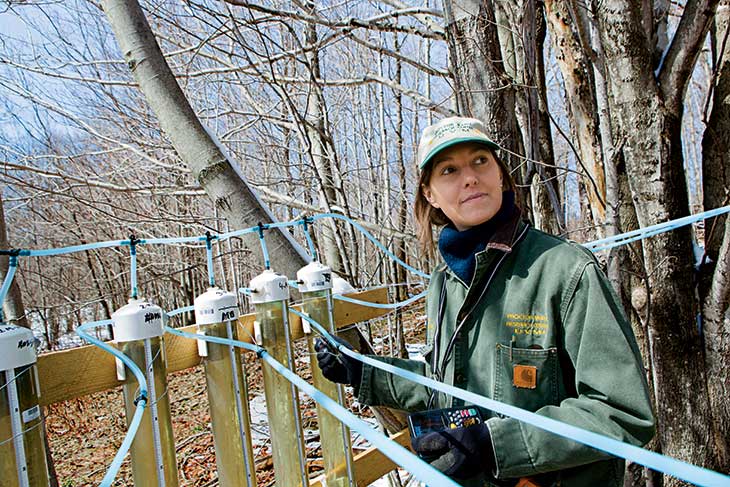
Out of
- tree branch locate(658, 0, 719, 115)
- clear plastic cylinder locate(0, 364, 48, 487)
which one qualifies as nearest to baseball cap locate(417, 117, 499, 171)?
clear plastic cylinder locate(0, 364, 48, 487)

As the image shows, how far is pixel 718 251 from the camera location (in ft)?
8.91

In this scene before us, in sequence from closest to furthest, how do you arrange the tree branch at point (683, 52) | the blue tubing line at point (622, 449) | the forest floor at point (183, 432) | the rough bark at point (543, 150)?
the blue tubing line at point (622, 449) < the tree branch at point (683, 52) < the rough bark at point (543, 150) < the forest floor at point (183, 432)

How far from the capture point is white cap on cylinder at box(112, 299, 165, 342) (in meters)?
1.27

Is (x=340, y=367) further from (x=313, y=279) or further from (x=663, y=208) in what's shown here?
(x=663, y=208)

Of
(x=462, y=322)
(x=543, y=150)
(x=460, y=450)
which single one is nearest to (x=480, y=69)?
(x=543, y=150)

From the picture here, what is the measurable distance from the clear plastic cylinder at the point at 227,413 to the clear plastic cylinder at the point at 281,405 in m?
0.21

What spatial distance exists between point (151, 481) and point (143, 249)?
43.5 ft

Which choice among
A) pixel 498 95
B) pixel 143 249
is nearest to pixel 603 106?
pixel 498 95

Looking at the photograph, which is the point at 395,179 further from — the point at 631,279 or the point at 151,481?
the point at 151,481

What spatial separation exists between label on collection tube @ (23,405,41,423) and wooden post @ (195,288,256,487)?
50cm

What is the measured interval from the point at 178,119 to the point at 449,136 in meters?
1.13

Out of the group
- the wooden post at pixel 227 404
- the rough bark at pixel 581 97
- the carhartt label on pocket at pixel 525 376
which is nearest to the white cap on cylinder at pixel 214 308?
the wooden post at pixel 227 404

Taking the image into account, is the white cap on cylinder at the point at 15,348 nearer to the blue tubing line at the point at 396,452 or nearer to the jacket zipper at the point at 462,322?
the blue tubing line at the point at 396,452

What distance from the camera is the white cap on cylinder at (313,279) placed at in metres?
1.90
